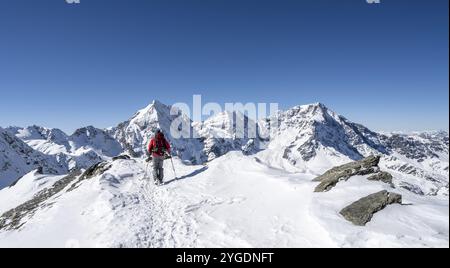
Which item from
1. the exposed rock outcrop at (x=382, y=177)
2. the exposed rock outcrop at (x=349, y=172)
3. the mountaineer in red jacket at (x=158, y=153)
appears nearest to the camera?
the exposed rock outcrop at (x=349, y=172)

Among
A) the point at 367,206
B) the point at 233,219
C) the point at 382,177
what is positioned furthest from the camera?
the point at 382,177

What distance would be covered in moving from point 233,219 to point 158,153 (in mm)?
12331

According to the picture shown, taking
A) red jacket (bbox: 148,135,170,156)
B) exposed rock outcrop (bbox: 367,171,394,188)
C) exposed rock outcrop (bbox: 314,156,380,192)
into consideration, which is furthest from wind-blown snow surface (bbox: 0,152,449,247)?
red jacket (bbox: 148,135,170,156)

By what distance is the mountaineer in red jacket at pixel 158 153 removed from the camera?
25266 millimetres

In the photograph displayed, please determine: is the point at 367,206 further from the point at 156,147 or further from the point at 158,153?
the point at 156,147

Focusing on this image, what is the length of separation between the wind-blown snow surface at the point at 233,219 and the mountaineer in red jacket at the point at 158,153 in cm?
250

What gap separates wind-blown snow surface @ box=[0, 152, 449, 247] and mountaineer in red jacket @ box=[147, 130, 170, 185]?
2.50m

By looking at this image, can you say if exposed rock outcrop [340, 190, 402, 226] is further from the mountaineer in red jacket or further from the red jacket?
the red jacket

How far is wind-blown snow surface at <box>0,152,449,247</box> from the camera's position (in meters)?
11.8

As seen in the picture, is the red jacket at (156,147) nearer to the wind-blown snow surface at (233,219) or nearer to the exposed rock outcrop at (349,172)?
the wind-blown snow surface at (233,219)

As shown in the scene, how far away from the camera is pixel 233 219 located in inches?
591

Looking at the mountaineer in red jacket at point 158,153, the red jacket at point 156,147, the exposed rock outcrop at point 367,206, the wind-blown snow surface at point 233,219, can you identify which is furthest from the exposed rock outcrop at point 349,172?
the red jacket at point 156,147

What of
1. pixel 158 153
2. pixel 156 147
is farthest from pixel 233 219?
pixel 156 147
